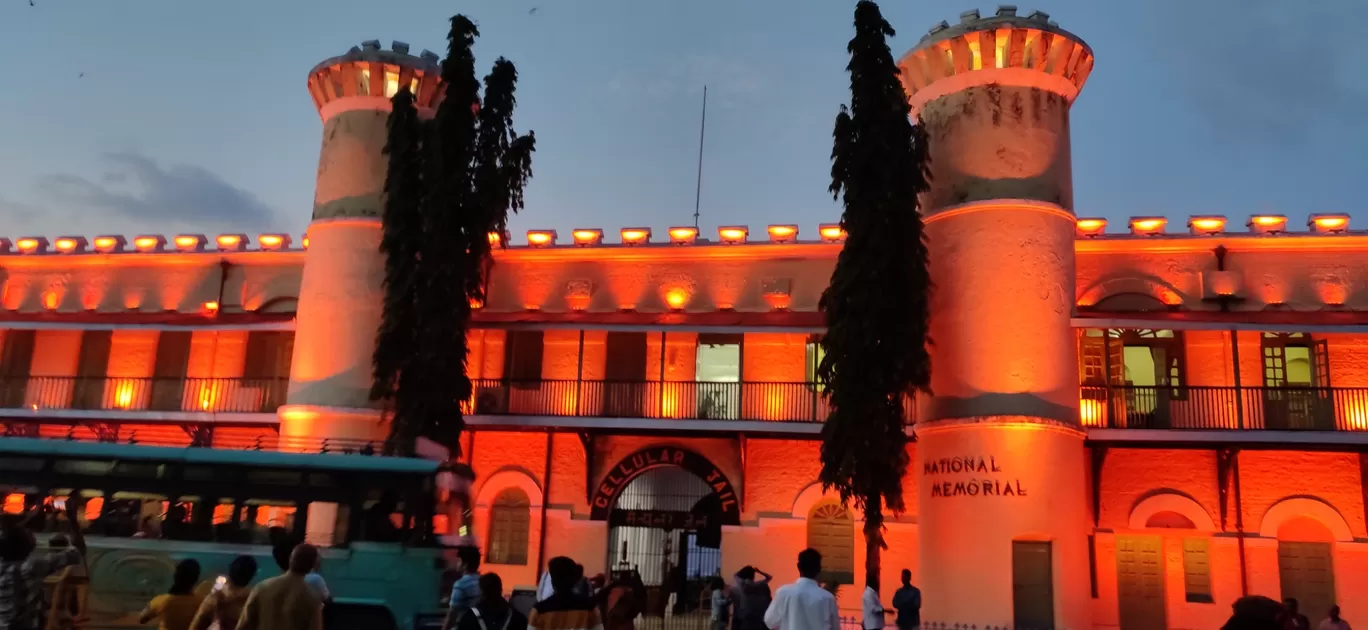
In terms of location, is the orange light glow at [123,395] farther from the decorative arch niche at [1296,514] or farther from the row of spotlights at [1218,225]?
the decorative arch niche at [1296,514]

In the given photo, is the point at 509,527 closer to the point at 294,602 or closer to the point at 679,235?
the point at 679,235

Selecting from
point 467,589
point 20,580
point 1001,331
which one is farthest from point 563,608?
point 1001,331

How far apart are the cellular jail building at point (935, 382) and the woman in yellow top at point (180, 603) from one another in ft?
46.9

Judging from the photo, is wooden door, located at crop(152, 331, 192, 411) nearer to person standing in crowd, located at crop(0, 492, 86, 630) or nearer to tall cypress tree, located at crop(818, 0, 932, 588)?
tall cypress tree, located at crop(818, 0, 932, 588)

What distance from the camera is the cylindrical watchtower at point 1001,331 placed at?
20.0 m

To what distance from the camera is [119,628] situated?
47.1 ft

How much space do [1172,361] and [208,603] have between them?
20662 mm

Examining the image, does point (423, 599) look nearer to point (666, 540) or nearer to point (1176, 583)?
point (666, 540)

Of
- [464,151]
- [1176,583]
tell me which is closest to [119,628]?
[464,151]

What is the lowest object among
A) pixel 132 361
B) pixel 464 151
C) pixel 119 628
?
pixel 119 628

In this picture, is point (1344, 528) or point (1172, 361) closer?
point (1344, 528)

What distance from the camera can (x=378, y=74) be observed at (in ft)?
81.5

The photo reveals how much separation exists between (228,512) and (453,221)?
891 centimetres

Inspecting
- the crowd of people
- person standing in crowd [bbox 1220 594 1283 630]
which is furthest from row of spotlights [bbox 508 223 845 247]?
person standing in crowd [bbox 1220 594 1283 630]
